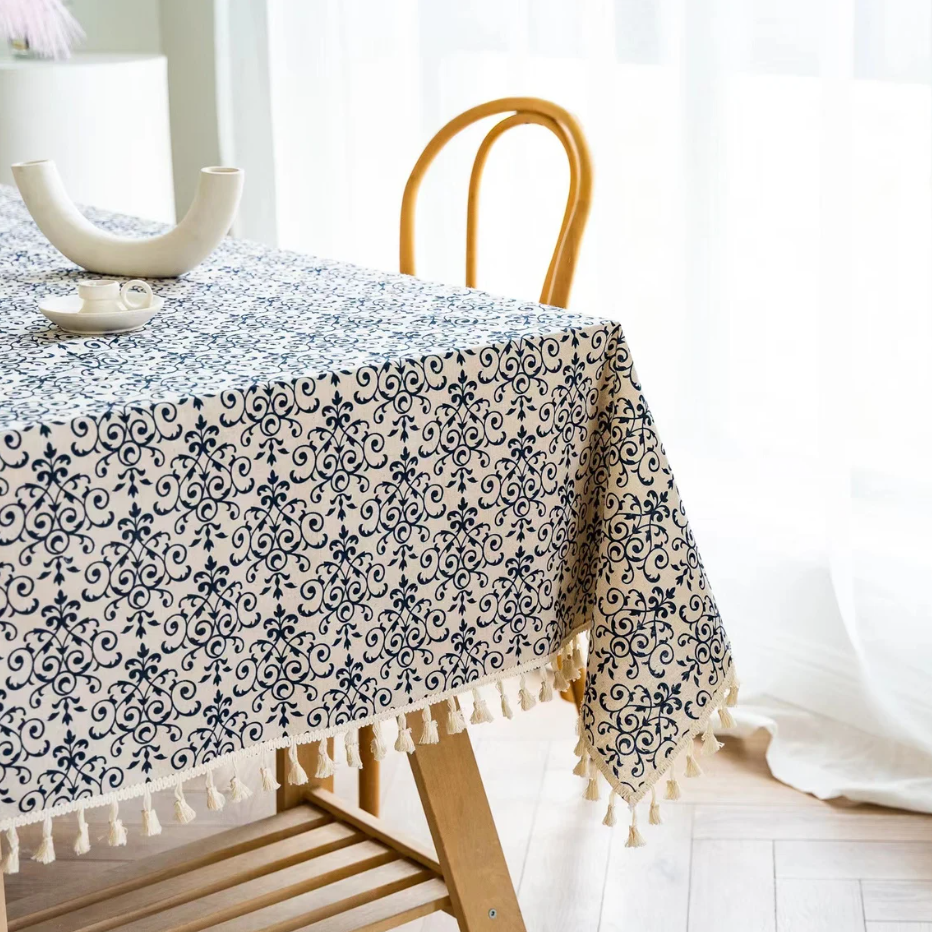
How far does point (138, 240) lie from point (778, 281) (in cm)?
Result: 100

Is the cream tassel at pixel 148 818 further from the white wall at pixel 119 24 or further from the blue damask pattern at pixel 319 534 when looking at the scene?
the white wall at pixel 119 24

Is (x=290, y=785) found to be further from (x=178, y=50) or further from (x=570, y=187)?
(x=178, y=50)

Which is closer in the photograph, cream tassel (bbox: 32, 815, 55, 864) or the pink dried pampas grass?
cream tassel (bbox: 32, 815, 55, 864)

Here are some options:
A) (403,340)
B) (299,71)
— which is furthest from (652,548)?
(299,71)

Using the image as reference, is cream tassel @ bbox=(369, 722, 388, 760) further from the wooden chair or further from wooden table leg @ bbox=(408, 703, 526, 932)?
the wooden chair

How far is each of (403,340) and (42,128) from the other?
6.15 feet

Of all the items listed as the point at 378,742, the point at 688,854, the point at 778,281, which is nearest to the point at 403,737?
the point at 378,742

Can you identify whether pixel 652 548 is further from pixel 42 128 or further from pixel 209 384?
pixel 42 128

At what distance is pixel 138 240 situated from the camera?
1.45 metres

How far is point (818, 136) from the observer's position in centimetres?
193

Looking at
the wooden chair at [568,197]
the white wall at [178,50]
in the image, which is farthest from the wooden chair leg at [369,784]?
the white wall at [178,50]

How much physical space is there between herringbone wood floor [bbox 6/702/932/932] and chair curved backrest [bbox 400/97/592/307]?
0.69 m

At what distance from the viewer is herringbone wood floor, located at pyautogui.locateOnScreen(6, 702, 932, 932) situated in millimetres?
1596

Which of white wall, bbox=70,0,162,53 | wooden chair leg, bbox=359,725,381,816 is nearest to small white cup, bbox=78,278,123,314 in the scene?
wooden chair leg, bbox=359,725,381,816
